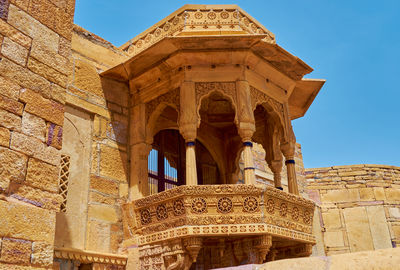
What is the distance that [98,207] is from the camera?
21.0ft

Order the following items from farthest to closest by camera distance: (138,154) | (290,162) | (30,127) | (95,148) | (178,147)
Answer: (178,147) < (290,162) < (138,154) < (95,148) < (30,127)

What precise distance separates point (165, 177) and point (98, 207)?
1.69 metres

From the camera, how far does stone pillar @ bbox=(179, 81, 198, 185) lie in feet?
21.1

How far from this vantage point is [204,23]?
7219mm

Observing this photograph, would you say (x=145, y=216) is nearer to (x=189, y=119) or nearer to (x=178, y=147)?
(x=189, y=119)

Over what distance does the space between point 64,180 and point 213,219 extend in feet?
7.13

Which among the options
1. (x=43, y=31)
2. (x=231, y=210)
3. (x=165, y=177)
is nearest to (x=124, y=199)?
(x=165, y=177)

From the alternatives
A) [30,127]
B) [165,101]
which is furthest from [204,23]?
[30,127]

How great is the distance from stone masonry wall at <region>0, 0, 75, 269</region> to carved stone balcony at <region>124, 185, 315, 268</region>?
2.96 meters

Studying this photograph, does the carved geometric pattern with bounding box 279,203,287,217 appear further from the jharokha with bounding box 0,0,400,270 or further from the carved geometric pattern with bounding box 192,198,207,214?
the carved geometric pattern with bounding box 192,198,207,214

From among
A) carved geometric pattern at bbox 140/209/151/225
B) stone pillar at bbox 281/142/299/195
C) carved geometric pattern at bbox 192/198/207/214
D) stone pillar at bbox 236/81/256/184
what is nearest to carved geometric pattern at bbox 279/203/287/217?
stone pillar at bbox 236/81/256/184

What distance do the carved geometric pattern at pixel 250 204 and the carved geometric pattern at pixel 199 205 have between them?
21.7 inches

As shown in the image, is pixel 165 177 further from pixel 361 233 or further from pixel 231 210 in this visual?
pixel 361 233

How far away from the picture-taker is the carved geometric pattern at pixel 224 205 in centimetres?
597
